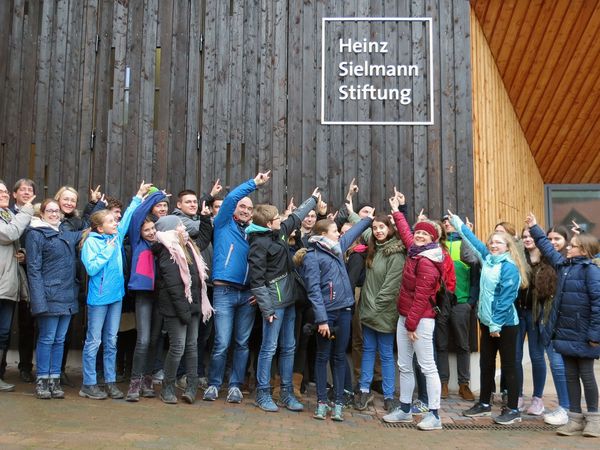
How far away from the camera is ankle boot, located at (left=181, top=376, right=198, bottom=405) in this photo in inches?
211

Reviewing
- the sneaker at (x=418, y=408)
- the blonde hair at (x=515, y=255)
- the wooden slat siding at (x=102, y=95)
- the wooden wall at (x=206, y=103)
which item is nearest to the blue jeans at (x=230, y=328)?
the sneaker at (x=418, y=408)

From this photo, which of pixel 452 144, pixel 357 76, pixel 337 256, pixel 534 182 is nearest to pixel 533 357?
pixel 337 256

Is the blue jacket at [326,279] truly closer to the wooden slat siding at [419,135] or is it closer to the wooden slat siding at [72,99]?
the wooden slat siding at [419,135]

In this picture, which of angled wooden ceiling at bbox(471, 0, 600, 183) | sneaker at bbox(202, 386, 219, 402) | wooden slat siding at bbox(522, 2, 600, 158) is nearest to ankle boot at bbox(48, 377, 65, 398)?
sneaker at bbox(202, 386, 219, 402)

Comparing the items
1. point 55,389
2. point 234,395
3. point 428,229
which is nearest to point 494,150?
point 428,229

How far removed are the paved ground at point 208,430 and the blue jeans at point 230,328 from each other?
29 cm

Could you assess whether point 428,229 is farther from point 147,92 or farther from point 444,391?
point 147,92

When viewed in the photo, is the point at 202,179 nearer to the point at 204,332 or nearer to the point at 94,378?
the point at 204,332

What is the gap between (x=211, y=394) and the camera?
18.2 feet

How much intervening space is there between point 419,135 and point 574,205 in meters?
6.58

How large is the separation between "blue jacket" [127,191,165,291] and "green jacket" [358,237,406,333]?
2.01 meters

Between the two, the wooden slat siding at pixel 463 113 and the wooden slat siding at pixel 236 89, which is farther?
the wooden slat siding at pixel 236 89

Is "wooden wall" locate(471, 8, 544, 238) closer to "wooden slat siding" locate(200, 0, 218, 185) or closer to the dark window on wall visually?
the dark window on wall

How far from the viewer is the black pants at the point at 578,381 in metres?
4.98
